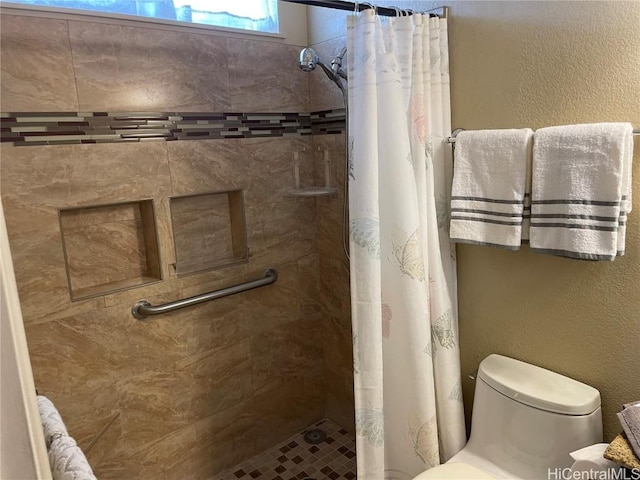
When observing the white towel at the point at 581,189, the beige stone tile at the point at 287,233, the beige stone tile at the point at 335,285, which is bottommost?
the beige stone tile at the point at 335,285

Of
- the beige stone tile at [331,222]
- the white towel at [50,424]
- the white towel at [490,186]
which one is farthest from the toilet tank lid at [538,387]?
the white towel at [50,424]

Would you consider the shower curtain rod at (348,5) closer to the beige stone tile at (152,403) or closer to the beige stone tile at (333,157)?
the beige stone tile at (333,157)

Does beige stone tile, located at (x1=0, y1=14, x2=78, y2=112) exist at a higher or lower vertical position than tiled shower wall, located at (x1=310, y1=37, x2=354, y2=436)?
higher

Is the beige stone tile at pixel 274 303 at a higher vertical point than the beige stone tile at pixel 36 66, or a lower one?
lower

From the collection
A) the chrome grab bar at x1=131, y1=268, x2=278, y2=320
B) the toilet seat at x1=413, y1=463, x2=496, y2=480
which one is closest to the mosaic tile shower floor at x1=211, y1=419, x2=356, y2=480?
the toilet seat at x1=413, y1=463, x2=496, y2=480

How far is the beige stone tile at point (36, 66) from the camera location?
1.58 meters

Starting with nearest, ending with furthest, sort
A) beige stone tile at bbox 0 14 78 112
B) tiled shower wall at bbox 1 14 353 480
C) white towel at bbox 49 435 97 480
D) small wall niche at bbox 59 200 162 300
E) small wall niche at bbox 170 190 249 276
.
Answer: white towel at bbox 49 435 97 480, beige stone tile at bbox 0 14 78 112, tiled shower wall at bbox 1 14 353 480, small wall niche at bbox 59 200 162 300, small wall niche at bbox 170 190 249 276

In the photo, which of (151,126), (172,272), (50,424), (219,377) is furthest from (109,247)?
(50,424)

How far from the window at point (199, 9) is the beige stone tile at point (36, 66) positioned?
83 mm

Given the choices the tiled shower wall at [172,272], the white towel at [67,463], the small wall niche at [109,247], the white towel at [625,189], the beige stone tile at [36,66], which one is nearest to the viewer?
the white towel at [67,463]

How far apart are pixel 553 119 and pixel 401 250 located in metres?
0.66

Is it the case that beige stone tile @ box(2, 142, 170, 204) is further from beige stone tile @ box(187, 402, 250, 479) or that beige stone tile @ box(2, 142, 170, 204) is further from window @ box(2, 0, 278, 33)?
beige stone tile @ box(187, 402, 250, 479)

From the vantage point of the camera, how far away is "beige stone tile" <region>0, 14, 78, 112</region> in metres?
1.58

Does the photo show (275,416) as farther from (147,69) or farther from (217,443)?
(147,69)
